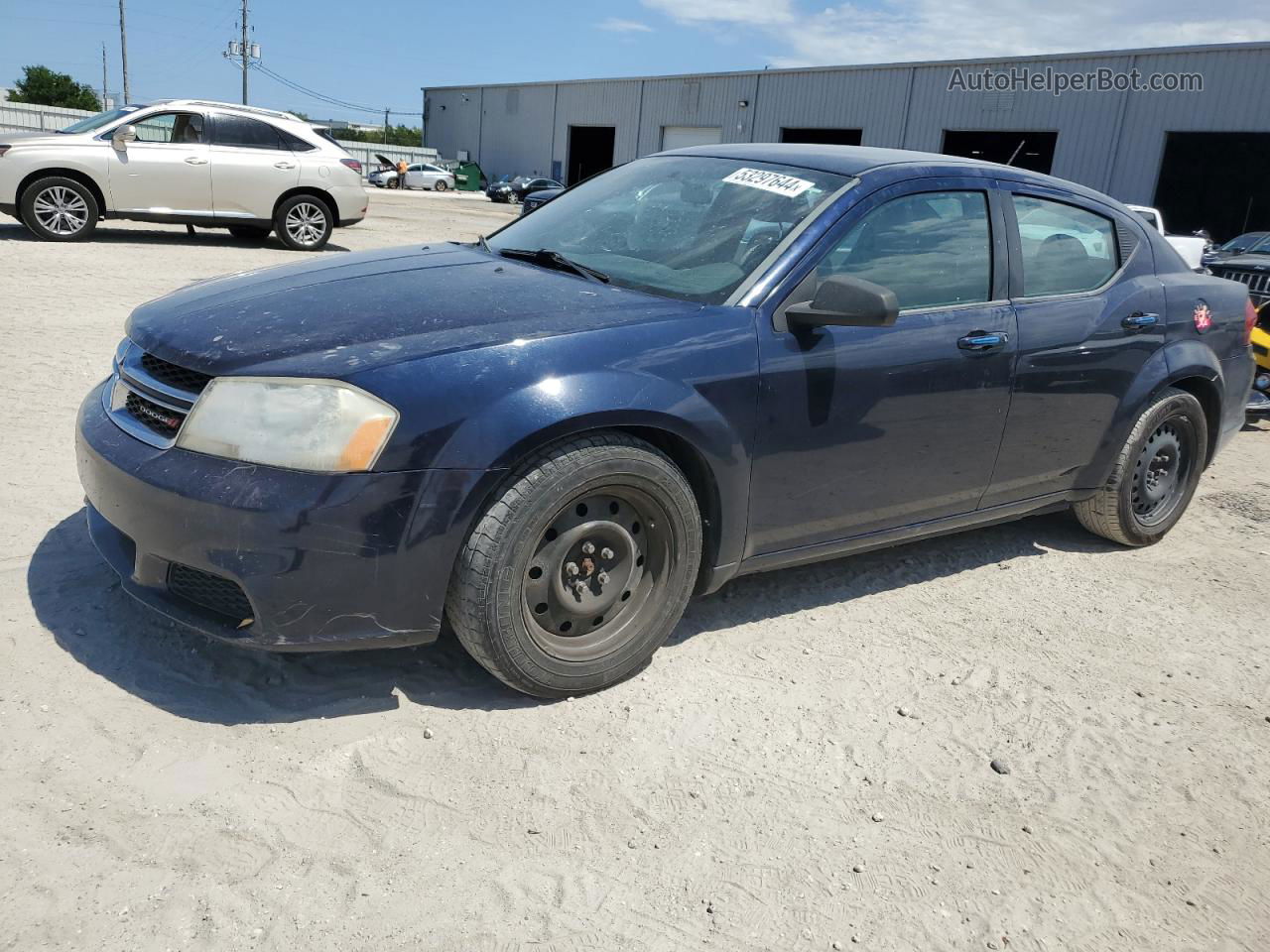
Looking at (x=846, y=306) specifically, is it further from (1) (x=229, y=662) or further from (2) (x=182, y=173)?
(2) (x=182, y=173)

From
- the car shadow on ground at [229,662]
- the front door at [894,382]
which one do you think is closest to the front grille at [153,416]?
the car shadow on ground at [229,662]

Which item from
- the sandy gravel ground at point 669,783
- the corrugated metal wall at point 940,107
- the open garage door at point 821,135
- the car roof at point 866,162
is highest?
the corrugated metal wall at point 940,107

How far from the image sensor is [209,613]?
2732mm

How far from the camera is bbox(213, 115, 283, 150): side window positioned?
1223 cm

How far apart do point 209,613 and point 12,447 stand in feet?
8.69

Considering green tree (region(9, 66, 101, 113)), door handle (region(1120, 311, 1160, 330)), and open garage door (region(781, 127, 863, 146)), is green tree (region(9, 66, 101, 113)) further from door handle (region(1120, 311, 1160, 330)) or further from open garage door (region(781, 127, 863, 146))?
door handle (region(1120, 311, 1160, 330))

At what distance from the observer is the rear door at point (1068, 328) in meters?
3.94

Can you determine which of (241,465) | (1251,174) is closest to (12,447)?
(241,465)

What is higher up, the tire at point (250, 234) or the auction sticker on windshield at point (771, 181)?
the auction sticker on windshield at point (771, 181)

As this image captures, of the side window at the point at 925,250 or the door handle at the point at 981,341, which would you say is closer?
the side window at the point at 925,250

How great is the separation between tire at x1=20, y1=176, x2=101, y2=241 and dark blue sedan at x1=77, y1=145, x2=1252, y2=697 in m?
9.61

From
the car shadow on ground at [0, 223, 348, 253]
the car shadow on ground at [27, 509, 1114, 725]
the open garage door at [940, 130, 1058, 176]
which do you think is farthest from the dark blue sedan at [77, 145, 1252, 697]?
the open garage door at [940, 130, 1058, 176]

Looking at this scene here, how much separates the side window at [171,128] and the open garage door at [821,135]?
2703cm

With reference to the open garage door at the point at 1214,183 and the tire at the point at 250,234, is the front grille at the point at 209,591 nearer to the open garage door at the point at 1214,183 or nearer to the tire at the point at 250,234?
the tire at the point at 250,234
